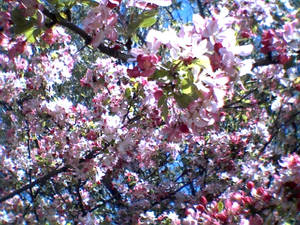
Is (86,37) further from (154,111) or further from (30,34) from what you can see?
(154,111)

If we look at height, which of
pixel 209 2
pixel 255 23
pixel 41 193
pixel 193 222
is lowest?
pixel 193 222

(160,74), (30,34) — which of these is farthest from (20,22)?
(160,74)

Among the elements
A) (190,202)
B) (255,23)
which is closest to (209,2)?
(255,23)

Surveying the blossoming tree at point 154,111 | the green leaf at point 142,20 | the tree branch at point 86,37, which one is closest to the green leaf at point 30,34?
the blossoming tree at point 154,111

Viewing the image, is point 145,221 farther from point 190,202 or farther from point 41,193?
point 41,193

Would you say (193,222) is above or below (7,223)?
below

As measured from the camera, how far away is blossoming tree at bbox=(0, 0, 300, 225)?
156 centimetres

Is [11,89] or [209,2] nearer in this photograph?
[11,89]

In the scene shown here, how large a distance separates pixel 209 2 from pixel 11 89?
8.86ft

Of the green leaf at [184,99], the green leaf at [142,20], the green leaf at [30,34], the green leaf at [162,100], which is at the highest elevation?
the green leaf at [30,34]

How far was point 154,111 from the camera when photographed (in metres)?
3.15

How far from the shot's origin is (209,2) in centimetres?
484

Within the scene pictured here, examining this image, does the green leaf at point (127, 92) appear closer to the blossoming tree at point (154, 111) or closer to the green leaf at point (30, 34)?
the blossoming tree at point (154, 111)

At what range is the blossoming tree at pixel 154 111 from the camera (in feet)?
5.11
